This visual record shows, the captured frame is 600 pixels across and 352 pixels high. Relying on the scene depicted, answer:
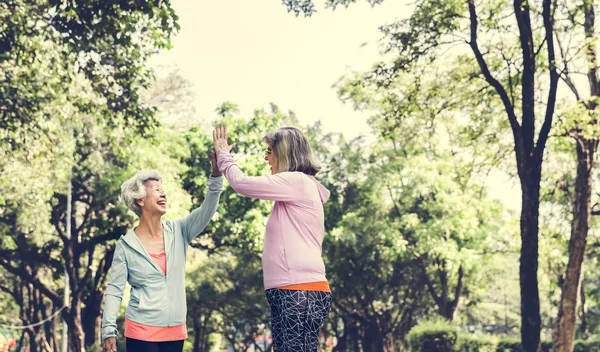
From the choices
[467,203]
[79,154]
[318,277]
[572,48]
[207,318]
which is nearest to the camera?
[318,277]

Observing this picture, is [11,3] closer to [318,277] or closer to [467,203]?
[318,277]

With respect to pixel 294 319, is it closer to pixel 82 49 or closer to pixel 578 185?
pixel 82 49

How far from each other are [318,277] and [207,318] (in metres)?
40.5

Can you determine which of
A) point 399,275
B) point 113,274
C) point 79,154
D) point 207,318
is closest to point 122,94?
point 113,274

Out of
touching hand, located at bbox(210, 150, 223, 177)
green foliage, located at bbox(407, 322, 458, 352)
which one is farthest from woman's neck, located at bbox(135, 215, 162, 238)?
green foliage, located at bbox(407, 322, 458, 352)

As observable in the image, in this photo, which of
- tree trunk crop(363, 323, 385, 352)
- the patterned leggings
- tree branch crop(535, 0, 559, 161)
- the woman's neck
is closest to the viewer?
the patterned leggings

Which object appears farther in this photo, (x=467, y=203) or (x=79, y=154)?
(x=467, y=203)

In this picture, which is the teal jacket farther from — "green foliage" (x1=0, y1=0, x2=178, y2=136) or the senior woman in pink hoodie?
"green foliage" (x1=0, y1=0, x2=178, y2=136)

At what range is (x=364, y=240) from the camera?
30344 mm

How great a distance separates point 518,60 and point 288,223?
1177 centimetres

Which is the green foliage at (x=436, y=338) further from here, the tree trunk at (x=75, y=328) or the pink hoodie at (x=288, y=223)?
the pink hoodie at (x=288, y=223)

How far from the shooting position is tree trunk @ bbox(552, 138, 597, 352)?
1533 centimetres

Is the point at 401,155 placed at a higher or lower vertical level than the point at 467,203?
higher

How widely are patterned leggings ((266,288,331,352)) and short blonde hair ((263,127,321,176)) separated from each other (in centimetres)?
69
